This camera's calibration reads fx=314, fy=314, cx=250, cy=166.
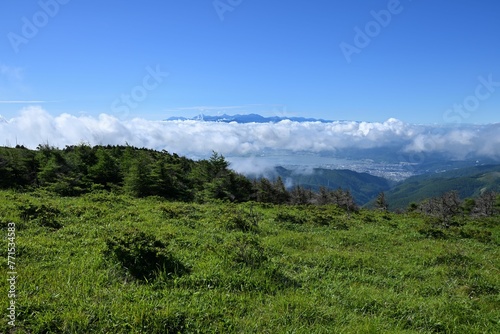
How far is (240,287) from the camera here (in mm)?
8203

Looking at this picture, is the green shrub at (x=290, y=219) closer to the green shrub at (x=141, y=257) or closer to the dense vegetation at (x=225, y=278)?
the dense vegetation at (x=225, y=278)

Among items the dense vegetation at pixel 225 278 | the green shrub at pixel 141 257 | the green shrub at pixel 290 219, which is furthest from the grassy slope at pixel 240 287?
the green shrub at pixel 290 219

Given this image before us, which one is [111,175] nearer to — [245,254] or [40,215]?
[40,215]

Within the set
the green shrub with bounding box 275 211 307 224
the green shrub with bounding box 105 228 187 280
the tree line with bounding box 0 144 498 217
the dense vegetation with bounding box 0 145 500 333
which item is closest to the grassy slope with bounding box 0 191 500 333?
the dense vegetation with bounding box 0 145 500 333

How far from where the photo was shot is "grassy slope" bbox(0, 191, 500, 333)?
6.14 meters

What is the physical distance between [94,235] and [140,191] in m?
19.2

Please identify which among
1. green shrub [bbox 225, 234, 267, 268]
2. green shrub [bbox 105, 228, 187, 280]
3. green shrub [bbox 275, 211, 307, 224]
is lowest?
green shrub [bbox 275, 211, 307, 224]

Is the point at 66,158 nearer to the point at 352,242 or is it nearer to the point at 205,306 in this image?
the point at 352,242

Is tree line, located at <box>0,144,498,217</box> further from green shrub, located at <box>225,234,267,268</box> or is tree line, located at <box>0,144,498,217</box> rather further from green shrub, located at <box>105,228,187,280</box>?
green shrub, located at <box>225,234,267,268</box>

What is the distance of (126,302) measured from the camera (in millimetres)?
6504

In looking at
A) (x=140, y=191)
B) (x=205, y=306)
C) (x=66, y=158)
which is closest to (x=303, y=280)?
(x=205, y=306)

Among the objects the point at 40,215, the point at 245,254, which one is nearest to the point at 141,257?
the point at 245,254

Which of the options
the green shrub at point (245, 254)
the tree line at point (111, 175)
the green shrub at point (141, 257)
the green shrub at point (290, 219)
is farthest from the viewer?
the tree line at point (111, 175)

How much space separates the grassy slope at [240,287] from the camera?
614 cm
